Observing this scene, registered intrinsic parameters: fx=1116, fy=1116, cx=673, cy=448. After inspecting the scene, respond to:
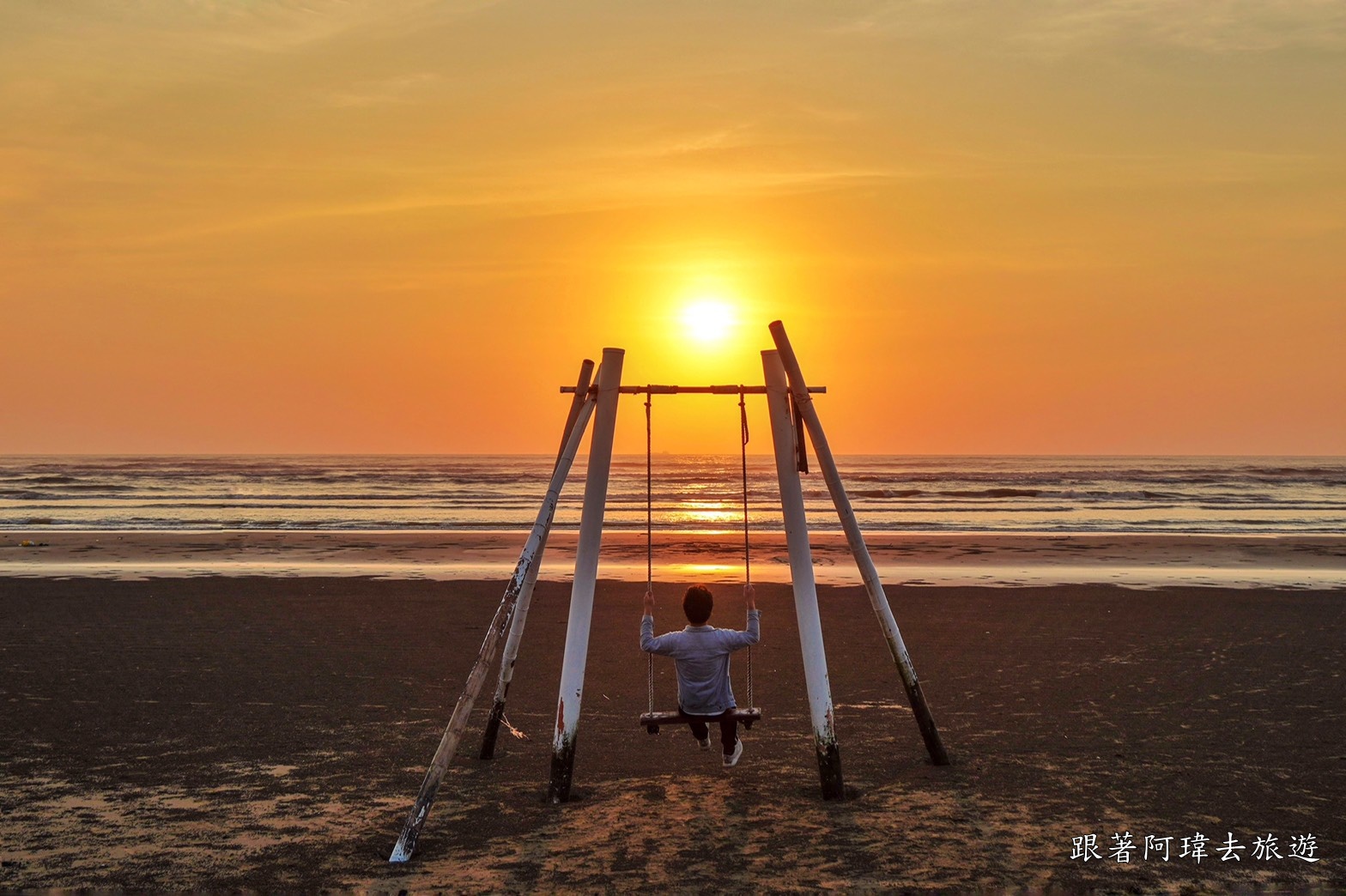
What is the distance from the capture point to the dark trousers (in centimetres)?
729

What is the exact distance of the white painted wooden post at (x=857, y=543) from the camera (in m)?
7.50

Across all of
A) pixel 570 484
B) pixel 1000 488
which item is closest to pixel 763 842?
pixel 1000 488

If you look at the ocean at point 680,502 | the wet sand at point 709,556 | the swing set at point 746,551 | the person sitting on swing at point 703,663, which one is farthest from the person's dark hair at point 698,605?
the ocean at point 680,502

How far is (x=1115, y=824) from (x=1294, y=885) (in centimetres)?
106

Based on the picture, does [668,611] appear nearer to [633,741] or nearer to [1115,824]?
[633,741]

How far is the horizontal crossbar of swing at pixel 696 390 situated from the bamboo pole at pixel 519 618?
23 centimetres

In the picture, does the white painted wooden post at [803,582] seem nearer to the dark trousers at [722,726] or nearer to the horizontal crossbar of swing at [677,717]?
the horizontal crossbar of swing at [677,717]

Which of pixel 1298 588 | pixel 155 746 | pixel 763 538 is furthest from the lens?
pixel 763 538

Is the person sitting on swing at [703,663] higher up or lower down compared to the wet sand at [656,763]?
higher up

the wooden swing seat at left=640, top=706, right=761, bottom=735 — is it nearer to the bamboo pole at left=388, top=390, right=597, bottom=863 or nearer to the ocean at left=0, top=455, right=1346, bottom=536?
the bamboo pole at left=388, top=390, right=597, bottom=863

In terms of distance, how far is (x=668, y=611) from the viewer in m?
16.0

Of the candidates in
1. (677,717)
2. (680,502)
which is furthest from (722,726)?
(680,502)

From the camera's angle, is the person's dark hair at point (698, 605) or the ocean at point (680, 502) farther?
the ocean at point (680, 502)

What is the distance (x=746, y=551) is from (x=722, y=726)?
1.17 meters
